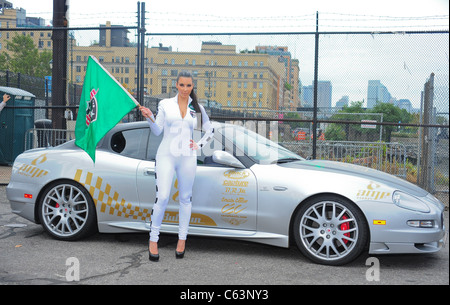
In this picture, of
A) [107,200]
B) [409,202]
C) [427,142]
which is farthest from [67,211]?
[427,142]

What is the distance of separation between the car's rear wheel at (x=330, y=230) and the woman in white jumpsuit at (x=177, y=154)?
1.09 metres

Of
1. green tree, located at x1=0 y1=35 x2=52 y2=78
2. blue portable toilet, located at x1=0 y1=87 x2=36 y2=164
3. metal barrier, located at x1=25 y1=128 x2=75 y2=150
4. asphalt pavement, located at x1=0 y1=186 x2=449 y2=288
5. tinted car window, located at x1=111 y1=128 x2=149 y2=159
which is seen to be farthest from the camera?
green tree, located at x1=0 y1=35 x2=52 y2=78

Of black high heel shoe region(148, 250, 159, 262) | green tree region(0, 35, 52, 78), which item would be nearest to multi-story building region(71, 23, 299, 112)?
black high heel shoe region(148, 250, 159, 262)

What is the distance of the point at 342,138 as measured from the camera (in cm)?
1142

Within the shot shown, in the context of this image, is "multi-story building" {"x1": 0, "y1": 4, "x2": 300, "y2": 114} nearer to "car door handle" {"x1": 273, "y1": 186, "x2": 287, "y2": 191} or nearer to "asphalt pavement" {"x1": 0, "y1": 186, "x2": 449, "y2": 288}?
"asphalt pavement" {"x1": 0, "y1": 186, "x2": 449, "y2": 288}

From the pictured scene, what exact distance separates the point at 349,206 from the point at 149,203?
6.64ft

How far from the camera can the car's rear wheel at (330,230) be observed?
486cm

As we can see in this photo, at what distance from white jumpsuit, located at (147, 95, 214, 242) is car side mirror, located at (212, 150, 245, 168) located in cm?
17

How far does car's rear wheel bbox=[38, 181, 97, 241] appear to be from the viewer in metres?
5.77

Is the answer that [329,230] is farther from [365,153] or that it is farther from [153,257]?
[365,153]

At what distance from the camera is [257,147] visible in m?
5.68

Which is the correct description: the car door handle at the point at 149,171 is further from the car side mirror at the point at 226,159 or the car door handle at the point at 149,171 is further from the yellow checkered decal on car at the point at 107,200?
the car side mirror at the point at 226,159

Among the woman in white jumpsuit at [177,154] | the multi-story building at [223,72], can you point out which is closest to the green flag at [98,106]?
the woman in white jumpsuit at [177,154]
